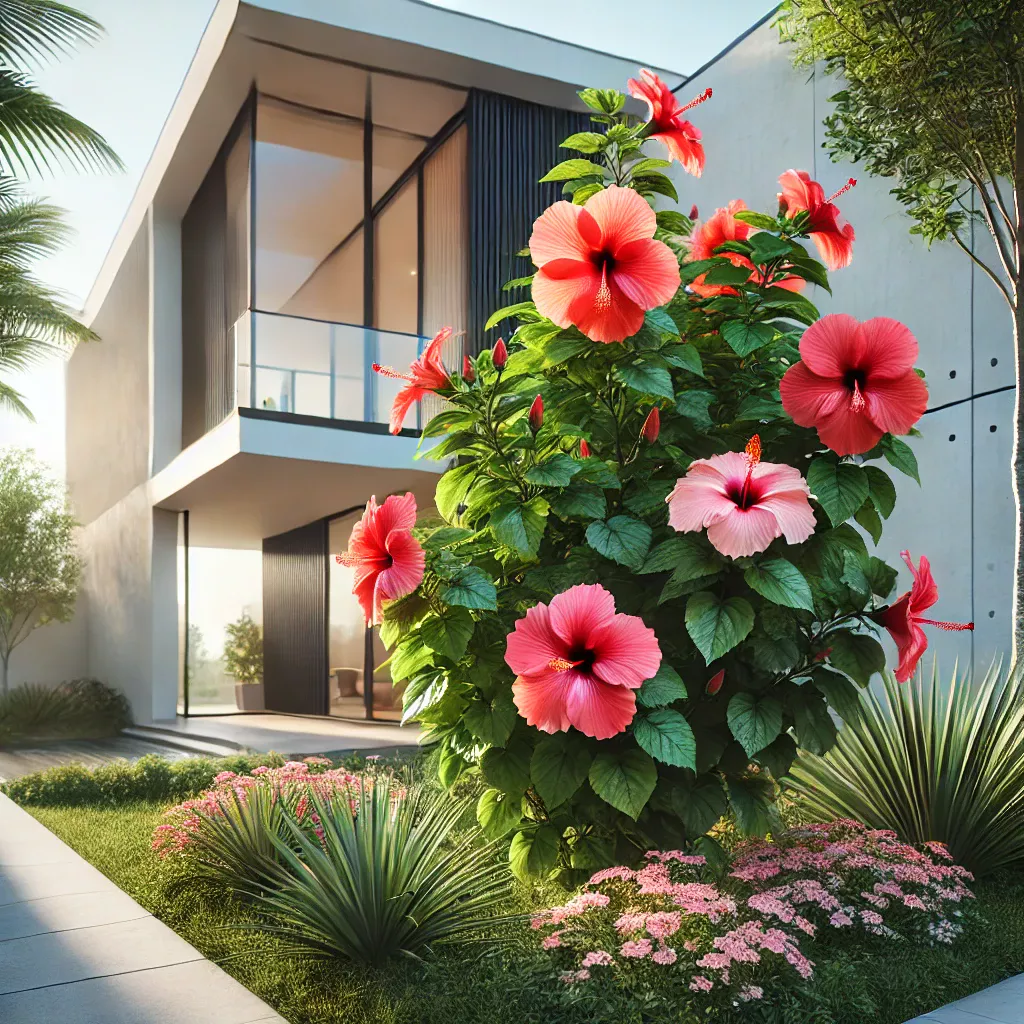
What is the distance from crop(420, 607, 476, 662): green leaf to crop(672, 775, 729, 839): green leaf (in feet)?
2.64

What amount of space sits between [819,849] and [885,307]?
6.21 m

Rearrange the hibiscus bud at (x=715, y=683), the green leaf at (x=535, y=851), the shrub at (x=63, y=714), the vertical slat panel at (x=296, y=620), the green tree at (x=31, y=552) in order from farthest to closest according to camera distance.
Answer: the green tree at (x=31, y=552), the vertical slat panel at (x=296, y=620), the shrub at (x=63, y=714), the green leaf at (x=535, y=851), the hibiscus bud at (x=715, y=683)

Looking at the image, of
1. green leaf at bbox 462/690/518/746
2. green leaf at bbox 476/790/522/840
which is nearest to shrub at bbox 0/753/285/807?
green leaf at bbox 476/790/522/840

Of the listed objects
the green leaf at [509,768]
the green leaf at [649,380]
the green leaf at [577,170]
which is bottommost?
the green leaf at [509,768]

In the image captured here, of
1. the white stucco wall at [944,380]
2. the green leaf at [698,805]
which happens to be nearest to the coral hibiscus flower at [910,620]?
the green leaf at [698,805]

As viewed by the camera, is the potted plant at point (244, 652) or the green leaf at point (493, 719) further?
the potted plant at point (244, 652)

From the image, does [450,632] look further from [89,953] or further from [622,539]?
[89,953]

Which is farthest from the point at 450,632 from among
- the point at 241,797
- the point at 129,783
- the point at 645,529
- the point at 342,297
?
the point at 342,297

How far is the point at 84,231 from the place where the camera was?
1706cm

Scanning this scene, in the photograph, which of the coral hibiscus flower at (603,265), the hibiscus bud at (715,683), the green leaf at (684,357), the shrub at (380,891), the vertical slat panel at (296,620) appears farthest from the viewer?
the vertical slat panel at (296,620)

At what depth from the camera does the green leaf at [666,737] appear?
2.75m

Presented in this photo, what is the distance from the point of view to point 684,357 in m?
3.07

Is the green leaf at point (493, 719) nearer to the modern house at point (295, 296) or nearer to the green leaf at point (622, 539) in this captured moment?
the green leaf at point (622, 539)

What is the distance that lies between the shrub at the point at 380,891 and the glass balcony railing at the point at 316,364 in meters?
8.08
